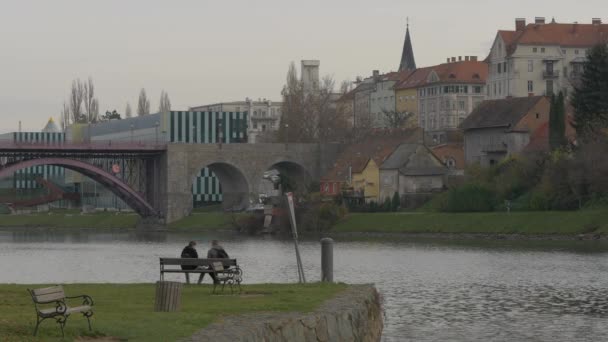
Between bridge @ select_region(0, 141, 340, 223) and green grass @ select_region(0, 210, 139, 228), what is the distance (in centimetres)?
294

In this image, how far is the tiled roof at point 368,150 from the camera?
4532 inches

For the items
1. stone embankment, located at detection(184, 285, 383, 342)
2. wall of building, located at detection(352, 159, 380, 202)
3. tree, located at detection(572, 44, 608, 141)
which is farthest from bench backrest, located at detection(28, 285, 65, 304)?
wall of building, located at detection(352, 159, 380, 202)

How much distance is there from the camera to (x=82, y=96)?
176000 mm

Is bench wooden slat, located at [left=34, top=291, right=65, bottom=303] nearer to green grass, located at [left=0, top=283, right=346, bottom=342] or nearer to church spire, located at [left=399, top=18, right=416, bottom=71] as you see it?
green grass, located at [left=0, top=283, right=346, bottom=342]

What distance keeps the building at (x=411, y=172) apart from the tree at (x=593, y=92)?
497 inches

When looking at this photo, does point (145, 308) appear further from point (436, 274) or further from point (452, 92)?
point (452, 92)

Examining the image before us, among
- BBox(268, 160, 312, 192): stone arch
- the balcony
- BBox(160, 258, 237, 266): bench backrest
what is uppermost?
the balcony

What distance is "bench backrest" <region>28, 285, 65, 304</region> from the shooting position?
2000cm

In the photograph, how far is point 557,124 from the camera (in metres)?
96.1

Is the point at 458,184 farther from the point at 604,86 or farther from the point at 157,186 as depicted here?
the point at 157,186

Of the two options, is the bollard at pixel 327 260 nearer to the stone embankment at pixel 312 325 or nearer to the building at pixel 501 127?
the stone embankment at pixel 312 325

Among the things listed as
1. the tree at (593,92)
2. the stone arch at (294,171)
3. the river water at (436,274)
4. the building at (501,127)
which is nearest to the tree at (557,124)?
the tree at (593,92)

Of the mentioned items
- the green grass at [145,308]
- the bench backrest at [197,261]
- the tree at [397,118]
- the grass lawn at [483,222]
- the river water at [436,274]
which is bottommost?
the river water at [436,274]

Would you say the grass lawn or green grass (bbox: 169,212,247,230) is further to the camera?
green grass (bbox: 169,212,247,230)
